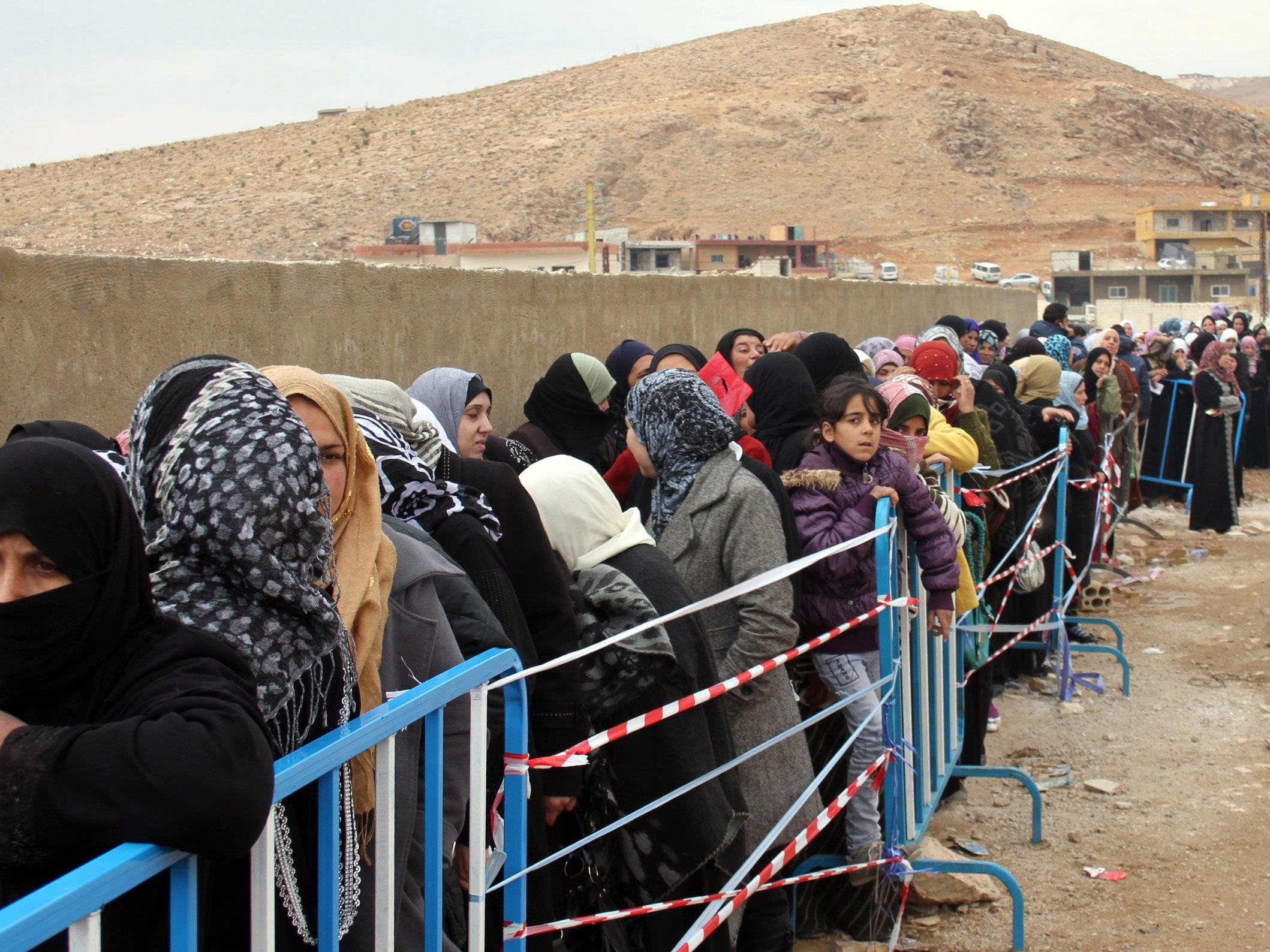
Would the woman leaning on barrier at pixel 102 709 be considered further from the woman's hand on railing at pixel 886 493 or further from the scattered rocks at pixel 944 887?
the scattered rocks at pixel 944 887

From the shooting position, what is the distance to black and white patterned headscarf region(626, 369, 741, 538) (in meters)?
3.48

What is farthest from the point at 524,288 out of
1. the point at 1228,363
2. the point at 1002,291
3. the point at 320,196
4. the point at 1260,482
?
the point at 320,196

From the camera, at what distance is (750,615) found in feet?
11.0

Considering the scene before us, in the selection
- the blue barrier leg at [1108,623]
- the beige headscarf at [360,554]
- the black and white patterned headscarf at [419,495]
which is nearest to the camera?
the beige headscarf at [360,554]

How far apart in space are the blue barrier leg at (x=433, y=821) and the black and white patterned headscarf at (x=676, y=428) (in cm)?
177

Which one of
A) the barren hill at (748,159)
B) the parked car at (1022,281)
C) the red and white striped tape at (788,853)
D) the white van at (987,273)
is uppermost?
the barren hill at (748,159)

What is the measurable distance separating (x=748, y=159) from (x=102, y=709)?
240 feet

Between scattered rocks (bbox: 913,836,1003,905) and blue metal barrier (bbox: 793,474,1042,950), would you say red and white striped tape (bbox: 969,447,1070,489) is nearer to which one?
blue metal barrier (bbox: 793,474,1042,950)

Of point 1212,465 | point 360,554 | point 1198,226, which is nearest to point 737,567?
point 360,554

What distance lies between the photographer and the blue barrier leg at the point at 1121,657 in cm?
670

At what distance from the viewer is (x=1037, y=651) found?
7.06 meters

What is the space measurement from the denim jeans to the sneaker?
15 millimetres

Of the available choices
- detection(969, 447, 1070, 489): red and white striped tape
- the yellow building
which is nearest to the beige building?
detection(969, 447, 1070, 489): red and white striped tape

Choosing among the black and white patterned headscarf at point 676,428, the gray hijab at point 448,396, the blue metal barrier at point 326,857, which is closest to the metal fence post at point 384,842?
the blue metal barrier at point 326,857
